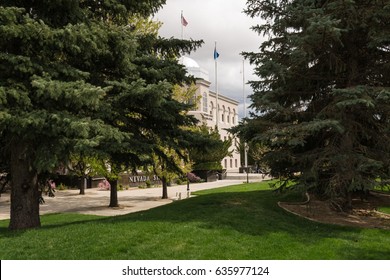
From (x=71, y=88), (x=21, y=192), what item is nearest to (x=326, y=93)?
(x=71, y=88)

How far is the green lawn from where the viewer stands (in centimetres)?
704

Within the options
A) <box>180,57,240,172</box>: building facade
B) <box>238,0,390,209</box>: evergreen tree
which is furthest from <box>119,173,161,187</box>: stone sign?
<box>238,0,390,209</box>: evergreen tree

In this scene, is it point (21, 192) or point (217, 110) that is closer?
point (21, 192)

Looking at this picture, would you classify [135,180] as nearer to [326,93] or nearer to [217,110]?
[217,110]

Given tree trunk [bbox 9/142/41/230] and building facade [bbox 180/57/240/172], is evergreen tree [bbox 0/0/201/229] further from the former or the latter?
building facade [bbox 180/57/240/172]

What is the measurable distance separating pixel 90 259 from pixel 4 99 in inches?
136

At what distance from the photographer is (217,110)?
5050 cm

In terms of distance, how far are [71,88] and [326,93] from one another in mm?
7931

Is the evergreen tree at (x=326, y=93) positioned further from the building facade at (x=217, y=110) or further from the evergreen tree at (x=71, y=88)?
the building facade at (x=217, y=110)

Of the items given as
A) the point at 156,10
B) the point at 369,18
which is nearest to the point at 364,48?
the point at 369,18

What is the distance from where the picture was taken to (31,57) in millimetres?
8852

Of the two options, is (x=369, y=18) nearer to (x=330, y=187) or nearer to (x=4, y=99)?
(x=330, y=187)

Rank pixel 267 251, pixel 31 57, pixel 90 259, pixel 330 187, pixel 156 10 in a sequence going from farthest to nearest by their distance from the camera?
pixel 156 10 < pixel 330 187 < pixel 31 57 < pixel 267 251 < pixel 90 259

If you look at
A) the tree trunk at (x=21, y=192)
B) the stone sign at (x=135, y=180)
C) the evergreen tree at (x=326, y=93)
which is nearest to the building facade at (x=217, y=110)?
the stone sign at (x=135, y=180)
